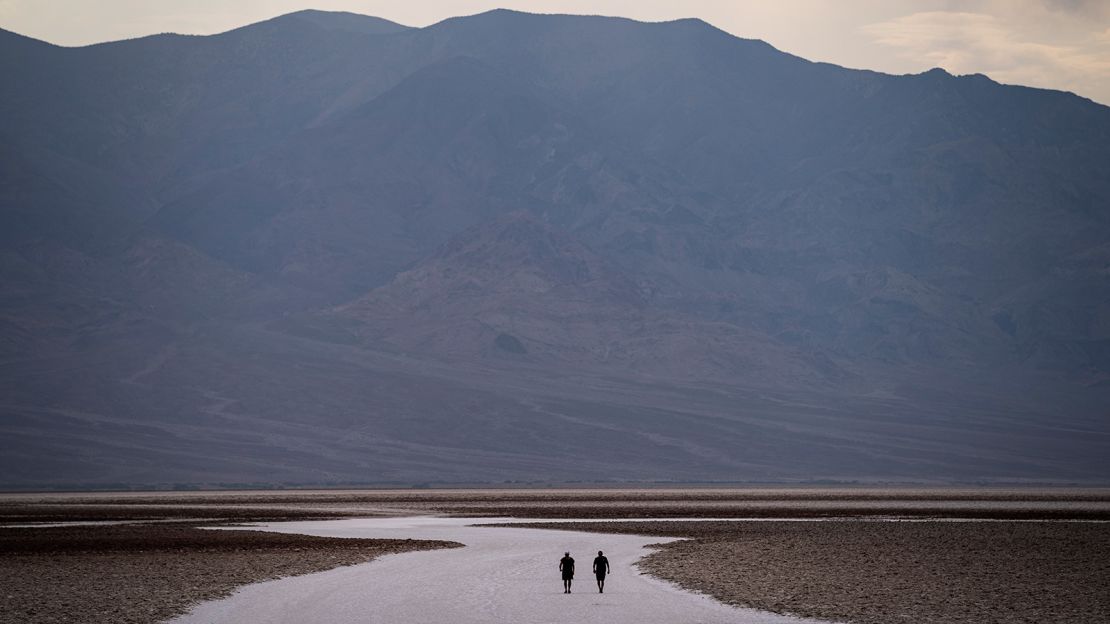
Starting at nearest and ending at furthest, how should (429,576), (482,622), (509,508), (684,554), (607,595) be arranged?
(482,622)
(607,595)
(429,576)
(684,554)
(509,508)

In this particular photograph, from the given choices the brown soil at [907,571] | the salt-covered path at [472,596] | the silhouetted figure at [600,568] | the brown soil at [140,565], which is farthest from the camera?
the silhouetted figure at [600,568]

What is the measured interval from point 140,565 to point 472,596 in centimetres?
1415

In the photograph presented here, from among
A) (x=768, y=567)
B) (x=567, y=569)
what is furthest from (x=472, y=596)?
(x=768, y=567)

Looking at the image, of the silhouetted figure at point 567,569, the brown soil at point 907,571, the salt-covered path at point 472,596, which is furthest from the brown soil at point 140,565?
the brown soil at point 907,571

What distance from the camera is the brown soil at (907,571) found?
35.7 meters

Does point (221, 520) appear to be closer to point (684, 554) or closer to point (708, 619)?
point (684, 554)

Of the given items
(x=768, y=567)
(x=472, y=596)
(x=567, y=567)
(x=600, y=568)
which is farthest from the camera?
(x=768, y=567)

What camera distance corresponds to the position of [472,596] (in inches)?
1565

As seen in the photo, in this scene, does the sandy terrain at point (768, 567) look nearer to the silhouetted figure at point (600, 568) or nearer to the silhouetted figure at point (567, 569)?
the silhouetted figure at point (600, 568)

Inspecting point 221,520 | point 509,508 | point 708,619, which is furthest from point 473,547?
point 509,508

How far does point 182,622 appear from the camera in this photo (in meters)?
34.8

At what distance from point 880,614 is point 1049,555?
1735 centimetres

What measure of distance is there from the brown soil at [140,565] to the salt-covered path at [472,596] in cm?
148

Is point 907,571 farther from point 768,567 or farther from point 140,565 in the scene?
point 140,565
